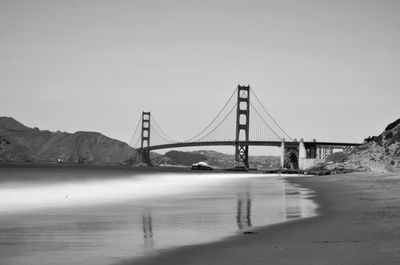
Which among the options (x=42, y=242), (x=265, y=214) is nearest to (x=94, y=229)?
(x=42, y=242)

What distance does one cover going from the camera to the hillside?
2190 inches

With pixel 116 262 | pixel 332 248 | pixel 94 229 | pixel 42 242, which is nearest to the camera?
pixel 116 262

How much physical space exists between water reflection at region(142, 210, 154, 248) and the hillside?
40399 mm

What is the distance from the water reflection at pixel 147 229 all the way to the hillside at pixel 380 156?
40.4 metres

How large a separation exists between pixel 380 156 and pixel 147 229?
53851mm

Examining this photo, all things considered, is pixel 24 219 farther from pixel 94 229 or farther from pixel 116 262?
pixel 116 262

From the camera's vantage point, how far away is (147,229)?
12.2 meters

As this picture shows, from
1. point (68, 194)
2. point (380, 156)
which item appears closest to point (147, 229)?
point (68, 194)

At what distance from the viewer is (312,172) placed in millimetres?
89625

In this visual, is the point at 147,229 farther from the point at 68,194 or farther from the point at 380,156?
the point at 380,156

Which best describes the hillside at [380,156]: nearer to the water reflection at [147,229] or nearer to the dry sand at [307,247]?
the water reflection at [147,229]

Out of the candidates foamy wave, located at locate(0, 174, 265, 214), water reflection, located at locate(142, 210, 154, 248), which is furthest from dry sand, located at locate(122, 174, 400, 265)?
foamy wave, located at locate(0, 174, 265, 214)

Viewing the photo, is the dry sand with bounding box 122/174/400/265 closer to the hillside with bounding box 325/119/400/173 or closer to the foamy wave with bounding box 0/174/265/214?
the foamy wave with bounding box 0/174/265/214

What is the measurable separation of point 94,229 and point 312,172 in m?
80.5
